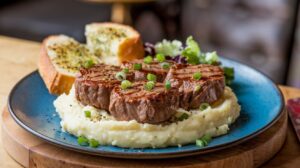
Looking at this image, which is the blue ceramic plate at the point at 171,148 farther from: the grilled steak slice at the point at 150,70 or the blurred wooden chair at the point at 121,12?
the blurred wooden chair at the point at 121,12

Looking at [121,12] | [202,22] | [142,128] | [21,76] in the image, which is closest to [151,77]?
[142,128]

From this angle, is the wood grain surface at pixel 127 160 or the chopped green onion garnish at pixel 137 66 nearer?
the wood grain surface at pixel 127 160

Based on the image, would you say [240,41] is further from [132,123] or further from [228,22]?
[132,123]

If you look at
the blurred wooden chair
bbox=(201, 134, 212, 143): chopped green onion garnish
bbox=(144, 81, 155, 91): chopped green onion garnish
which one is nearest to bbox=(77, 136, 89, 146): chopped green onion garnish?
bbox=(144, 81, 155, 91): chopped green onion garnish

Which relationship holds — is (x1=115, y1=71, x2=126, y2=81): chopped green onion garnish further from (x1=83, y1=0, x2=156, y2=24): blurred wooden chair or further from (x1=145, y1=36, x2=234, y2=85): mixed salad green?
(x1=83, y1=0, x2=156, y2=24): blurred wooden chair

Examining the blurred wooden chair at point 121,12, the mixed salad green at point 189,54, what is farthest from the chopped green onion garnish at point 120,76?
the blurred wooden chair at point 121,12

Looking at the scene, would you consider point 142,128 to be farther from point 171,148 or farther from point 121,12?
point 121,12

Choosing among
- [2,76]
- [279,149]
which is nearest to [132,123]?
[279,149]
